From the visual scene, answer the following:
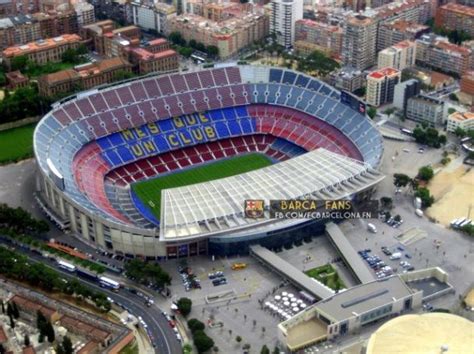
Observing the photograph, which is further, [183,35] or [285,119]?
[183,35]

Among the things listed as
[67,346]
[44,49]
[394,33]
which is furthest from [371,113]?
[67,346]

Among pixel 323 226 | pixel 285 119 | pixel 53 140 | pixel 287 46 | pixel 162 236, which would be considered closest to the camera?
pixel 162 236

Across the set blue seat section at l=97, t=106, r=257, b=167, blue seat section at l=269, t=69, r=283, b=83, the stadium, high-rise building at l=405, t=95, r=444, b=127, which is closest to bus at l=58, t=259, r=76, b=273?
the stadium

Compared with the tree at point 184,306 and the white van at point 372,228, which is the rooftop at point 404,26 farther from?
the tree at point 184,306

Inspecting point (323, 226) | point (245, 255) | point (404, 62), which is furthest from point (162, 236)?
point (404, 62)

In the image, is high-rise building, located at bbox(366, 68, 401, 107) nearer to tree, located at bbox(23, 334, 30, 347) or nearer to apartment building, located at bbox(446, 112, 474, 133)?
apartment building, located at bbox(446, 112, 474, 133)

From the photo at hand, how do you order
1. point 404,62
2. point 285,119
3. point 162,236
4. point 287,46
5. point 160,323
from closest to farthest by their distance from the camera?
1. point 160,323
2. point 162,236
3. point 285,119
4. point 404,62
5. point 287,46

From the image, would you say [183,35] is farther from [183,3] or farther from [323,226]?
[323,226]
